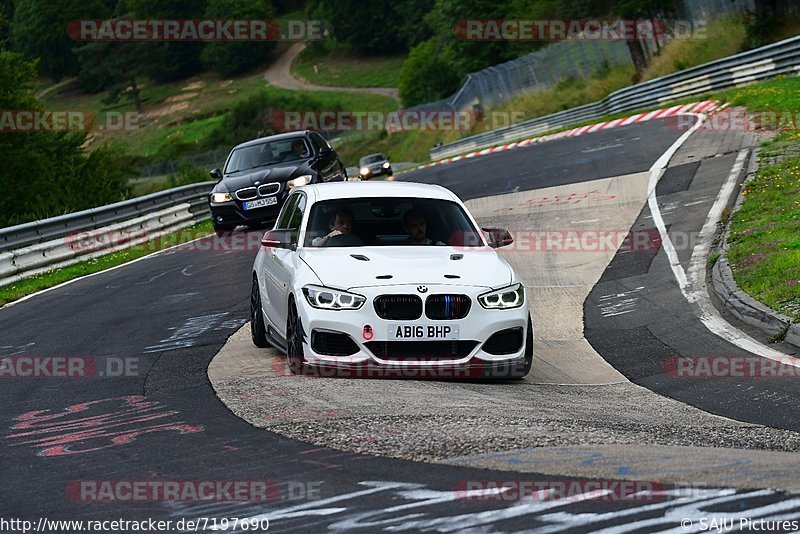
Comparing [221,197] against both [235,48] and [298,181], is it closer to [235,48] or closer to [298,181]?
[298,181]

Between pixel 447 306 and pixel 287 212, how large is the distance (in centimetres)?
295

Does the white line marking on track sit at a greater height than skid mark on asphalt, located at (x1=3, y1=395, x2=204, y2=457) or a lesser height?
lesser

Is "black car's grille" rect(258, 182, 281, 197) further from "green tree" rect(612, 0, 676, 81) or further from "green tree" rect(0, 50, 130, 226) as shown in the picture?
"green tree" rect(612, 0, 676, 81)

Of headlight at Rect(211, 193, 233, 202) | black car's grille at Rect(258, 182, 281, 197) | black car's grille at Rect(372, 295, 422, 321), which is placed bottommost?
headlight at Rect(211, 193, 233, 202)

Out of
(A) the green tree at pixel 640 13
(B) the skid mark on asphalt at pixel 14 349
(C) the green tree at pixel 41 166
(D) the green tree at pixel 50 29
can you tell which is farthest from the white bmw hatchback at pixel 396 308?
(D) the green tree at pixel 50 29

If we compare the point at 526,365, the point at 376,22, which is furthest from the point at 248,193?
the point at 376,22

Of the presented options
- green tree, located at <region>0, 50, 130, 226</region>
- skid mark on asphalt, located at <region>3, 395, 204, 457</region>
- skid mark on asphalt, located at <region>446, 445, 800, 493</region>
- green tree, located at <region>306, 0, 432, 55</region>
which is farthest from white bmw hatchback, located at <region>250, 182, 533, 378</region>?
green tree, located at <region>306, 0, 432, 55</region>

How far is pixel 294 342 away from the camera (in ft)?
32.9

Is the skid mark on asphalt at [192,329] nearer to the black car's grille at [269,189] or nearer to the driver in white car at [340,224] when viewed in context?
the driver in white car at [340,224]

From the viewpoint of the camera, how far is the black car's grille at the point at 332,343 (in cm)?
970

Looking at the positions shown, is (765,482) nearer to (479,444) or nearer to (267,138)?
(479,444)

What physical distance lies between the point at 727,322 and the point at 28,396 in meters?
6.64

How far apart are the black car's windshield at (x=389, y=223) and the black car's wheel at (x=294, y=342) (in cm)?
93

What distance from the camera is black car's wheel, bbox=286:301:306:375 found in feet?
32.4
